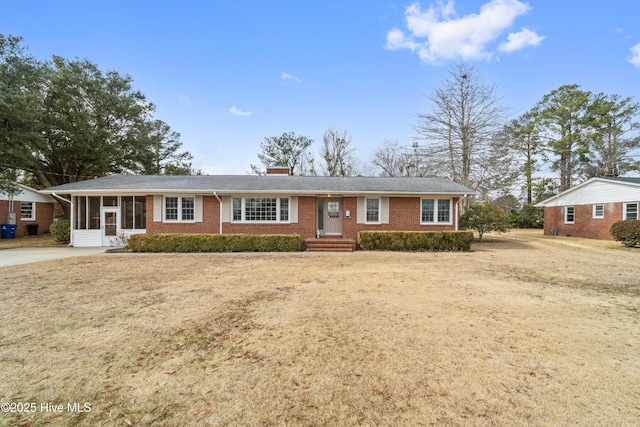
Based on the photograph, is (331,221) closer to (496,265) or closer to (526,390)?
(496,265)

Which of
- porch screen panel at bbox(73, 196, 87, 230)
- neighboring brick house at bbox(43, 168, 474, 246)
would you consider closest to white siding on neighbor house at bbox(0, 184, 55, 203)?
porch screen panel at bbox(73, 196, 87, 230)

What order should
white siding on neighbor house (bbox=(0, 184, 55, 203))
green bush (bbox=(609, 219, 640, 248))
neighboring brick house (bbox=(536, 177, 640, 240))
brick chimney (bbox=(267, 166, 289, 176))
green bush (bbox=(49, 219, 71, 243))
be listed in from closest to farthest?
green bush (bbox=(609, 219, 640, 248)), green bush (bbox=(49, 219, 71, 243)), neighboring brick house (bbox=(536, 177, 640, 240)), brick chimney (bbox=(267, 166, 289, 176)), white siding on neighbor house (bbox=(0, 184, 55, 203))

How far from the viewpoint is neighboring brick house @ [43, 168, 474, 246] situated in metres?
14.0

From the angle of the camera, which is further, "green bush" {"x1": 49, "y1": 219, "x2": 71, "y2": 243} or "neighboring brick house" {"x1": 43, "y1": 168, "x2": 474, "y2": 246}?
"green bush" {"x1": 49, "y1": 219, "x2": 71, "y2": 243}

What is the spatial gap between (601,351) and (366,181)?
13160 millimetres

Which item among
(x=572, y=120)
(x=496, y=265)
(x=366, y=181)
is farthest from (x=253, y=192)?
(x=572, y=120)

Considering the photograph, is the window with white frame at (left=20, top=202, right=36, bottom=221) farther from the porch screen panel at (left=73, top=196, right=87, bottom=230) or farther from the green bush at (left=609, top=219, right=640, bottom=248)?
the green bush at (left=609, top=219, right=640, bottom=248)

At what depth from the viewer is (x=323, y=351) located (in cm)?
330

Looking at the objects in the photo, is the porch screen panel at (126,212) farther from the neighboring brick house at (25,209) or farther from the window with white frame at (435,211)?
the window with white frame at (435,211)

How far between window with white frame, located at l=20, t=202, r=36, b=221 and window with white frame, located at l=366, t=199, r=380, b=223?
23.8 m

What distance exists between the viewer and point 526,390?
2.57m

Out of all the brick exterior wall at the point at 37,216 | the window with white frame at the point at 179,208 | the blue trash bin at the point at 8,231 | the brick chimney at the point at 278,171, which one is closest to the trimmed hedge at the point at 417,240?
the brick chimney at the point at 278,171

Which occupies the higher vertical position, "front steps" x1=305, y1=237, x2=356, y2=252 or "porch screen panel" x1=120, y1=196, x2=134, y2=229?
"porch screen panel" x1=120, y1=196, x2=134, y2=229

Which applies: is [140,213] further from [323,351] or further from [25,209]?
[323,351]
